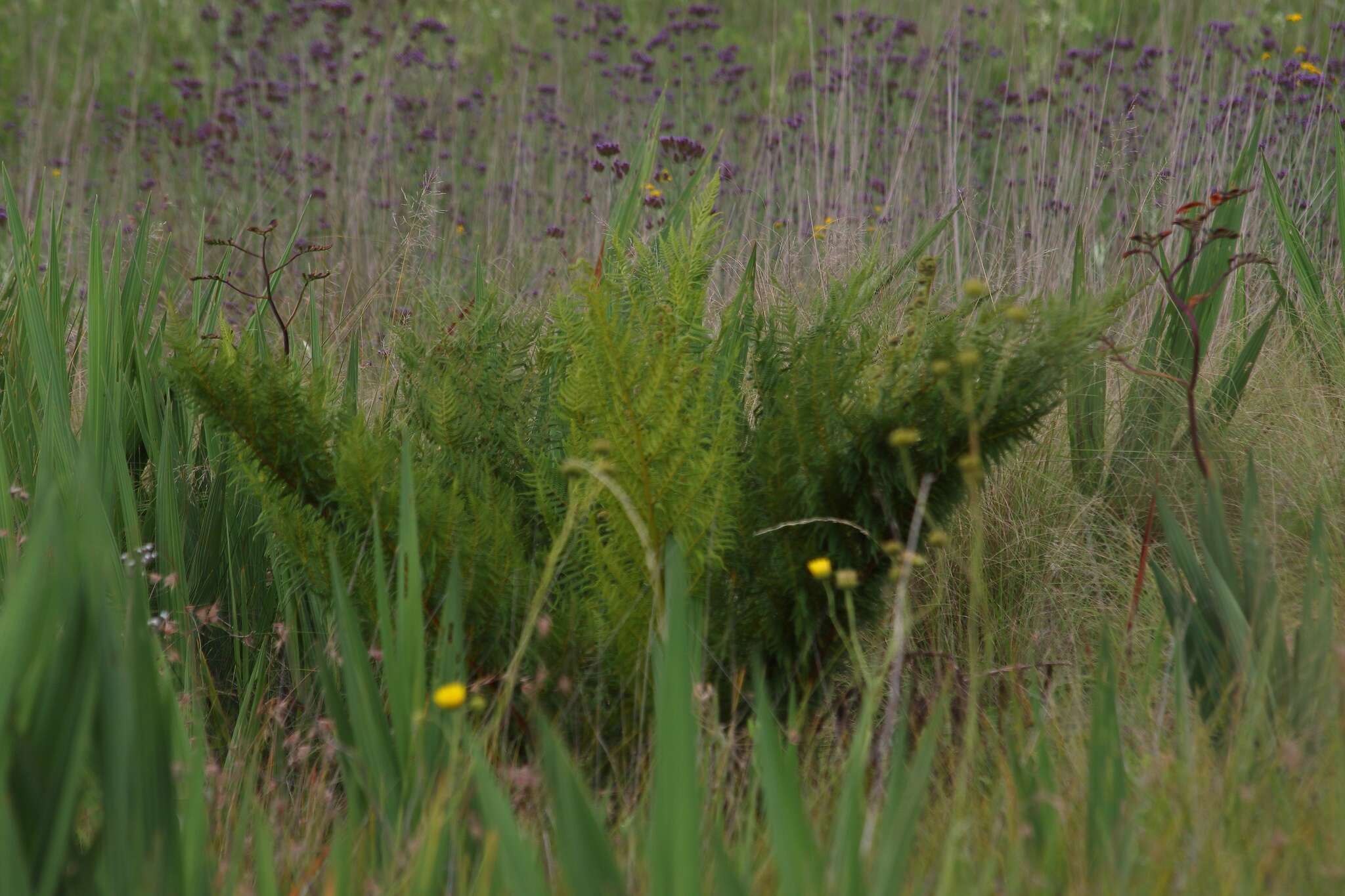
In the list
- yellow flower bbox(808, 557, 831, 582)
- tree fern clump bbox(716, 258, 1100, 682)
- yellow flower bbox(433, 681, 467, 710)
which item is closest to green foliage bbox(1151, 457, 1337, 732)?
tree fern clump bbox(716, 258, 1100, 682)

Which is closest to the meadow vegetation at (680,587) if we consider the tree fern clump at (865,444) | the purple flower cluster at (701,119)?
the tree fern clump at (865,444)

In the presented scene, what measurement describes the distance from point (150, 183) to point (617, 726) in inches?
164

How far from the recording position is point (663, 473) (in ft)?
4.34

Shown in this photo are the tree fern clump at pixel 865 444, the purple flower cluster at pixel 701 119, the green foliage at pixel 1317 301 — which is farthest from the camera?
the purple flower cluster at pixel 701 119

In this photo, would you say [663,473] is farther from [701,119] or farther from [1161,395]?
[701,119]

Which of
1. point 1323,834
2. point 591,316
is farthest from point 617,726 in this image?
point 1323,834

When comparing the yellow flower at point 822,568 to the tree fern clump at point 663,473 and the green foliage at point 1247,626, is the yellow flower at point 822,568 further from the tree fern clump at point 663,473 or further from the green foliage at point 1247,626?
the green foliage at point 1247,626

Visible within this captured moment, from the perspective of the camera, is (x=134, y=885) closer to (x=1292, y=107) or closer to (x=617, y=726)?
(x=617, y=726)

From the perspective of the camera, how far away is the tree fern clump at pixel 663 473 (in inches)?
51.1

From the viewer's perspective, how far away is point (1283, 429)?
2.04 metres

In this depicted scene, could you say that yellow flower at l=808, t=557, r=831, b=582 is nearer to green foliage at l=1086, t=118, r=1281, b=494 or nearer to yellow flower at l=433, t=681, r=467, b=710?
yellow flower at l=433, t=681, r=467, b=710

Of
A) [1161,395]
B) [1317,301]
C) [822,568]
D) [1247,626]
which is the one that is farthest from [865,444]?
[1317,301]

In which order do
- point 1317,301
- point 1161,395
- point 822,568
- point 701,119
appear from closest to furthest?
1. point 822,568
2. point 1161,395
3. point 1317,301
4. point 701,119

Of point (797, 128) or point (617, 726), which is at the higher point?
point (797, 128)
